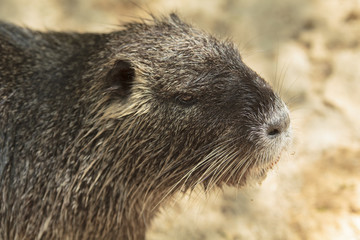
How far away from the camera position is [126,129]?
3371 millimetres

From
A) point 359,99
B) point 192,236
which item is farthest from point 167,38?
point 359,99

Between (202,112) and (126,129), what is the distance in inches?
19.7

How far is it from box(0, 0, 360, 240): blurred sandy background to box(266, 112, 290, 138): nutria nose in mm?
730

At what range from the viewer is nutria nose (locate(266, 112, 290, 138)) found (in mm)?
3152

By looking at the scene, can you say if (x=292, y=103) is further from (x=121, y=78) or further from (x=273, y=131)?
(x=121, y=78)

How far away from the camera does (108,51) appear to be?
361cm

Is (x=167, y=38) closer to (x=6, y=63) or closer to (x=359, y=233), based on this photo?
(x=6, y=63)

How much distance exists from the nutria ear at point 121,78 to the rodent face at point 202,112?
2cm

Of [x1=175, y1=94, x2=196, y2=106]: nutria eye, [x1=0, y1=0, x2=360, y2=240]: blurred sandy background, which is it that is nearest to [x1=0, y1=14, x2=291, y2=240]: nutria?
[x1=175, y1=94, x2=196, y2=106]: nutria eye

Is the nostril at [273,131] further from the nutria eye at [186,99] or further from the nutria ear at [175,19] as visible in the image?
the nutria ear at [175,19]

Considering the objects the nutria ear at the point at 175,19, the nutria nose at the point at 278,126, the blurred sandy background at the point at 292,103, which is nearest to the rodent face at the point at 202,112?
the nutria nose at the point at 278,126

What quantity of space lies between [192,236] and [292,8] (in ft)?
9.78

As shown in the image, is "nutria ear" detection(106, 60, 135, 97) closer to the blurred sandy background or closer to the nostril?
the blurred sandy background

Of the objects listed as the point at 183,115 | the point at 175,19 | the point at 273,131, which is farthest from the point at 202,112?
the point at 175,19
